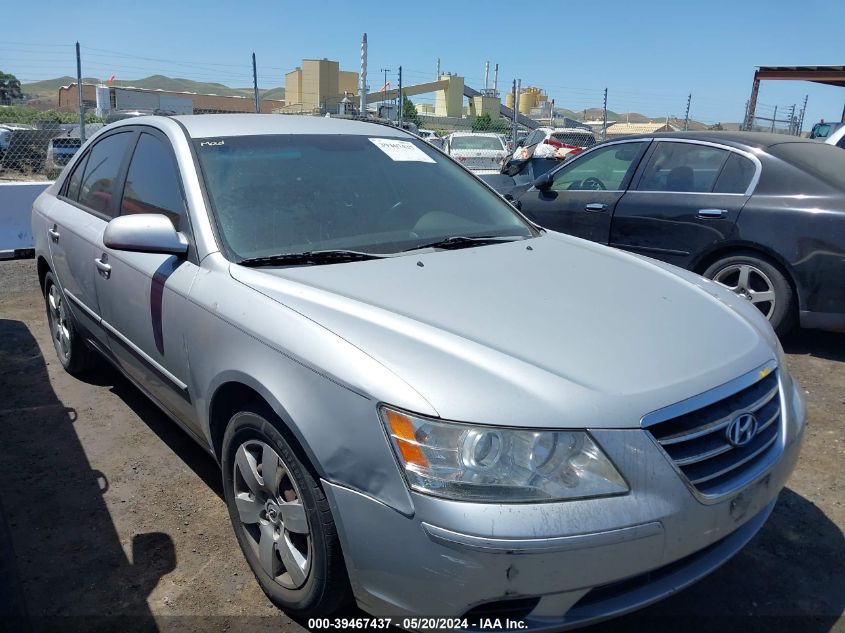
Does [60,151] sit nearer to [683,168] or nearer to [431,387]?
[683,168]

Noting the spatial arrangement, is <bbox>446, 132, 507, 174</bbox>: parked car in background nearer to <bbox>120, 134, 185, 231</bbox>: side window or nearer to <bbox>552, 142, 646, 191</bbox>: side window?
<bbox>552, 142, 646, 191</bbox>: side window

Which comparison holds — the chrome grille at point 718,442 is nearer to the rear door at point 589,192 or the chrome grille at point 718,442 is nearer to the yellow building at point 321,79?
the rear door at point 589,192

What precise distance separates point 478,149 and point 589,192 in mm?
13129

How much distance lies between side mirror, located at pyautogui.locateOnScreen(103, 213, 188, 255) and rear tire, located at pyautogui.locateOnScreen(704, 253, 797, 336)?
3617 mm

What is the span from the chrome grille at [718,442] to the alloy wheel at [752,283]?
3.02 meters

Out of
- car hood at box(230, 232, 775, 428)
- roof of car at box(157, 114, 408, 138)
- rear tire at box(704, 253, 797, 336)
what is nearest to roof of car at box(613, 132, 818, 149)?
rear tire at box(704, 253, 797, 336)

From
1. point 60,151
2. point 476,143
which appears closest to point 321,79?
point 476,143

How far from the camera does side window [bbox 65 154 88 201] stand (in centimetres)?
424

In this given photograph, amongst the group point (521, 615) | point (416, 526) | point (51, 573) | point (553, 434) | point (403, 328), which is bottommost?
point (51, 573)

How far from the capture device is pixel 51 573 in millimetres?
2693

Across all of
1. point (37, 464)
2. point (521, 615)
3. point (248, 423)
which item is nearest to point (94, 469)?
point (37, 464)

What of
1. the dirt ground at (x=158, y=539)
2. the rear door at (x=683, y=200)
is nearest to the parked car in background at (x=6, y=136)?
the dirt ground at (x=158, y=539)

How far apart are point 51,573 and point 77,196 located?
7.73 feet

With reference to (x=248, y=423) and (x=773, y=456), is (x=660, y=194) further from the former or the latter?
(x=248, y=423)
